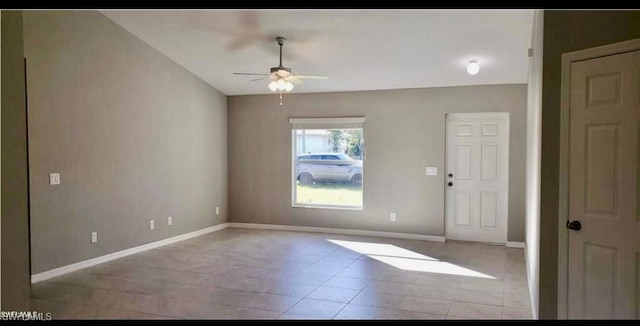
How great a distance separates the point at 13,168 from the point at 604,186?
3378 millimetres

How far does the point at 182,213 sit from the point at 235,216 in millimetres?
1362

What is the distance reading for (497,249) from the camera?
6105 mm

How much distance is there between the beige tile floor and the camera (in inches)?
144

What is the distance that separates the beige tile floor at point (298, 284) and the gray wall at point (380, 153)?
30.5 inches

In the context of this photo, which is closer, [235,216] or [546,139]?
[546,139]

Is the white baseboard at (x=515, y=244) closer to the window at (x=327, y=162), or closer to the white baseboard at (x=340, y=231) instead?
the white baseboard at (x=340, y=231)

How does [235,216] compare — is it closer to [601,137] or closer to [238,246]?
[238,246]

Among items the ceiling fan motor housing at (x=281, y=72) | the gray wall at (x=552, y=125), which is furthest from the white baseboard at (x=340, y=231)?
the gray wall at (x=552, y=125)

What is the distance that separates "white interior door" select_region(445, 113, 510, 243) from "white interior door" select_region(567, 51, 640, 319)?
371 centimetres

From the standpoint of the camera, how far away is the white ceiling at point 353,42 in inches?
178

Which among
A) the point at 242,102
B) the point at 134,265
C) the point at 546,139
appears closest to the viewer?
the point at 546,139

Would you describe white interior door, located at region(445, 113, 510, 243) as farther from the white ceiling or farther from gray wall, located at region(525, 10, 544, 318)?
gray wall, located at region(525, 10, 544, 318)
